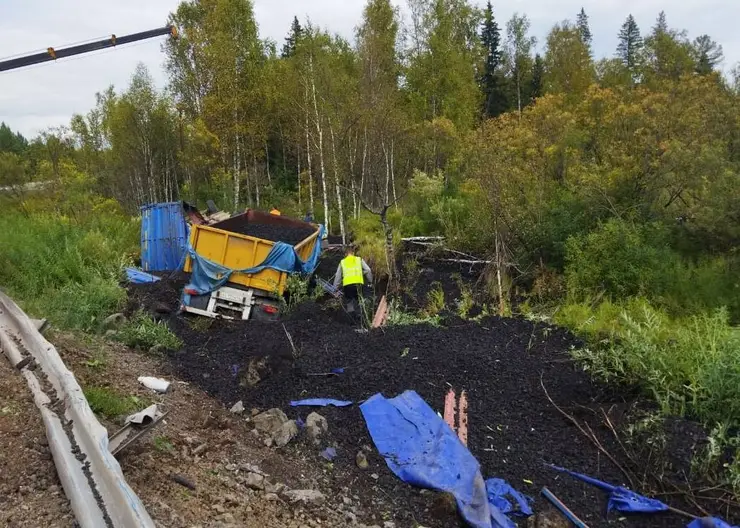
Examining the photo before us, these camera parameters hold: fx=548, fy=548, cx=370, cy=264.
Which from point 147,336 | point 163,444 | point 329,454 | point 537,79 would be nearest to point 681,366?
point 329,454

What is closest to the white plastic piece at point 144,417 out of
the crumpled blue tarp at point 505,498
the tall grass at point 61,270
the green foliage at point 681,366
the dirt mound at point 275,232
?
the crumpled blue tarp at point 505,498

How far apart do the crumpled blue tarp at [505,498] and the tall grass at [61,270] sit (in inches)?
215

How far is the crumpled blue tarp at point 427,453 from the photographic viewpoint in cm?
407

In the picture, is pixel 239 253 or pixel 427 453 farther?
pixel 239 253

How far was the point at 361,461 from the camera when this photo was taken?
15.1ft

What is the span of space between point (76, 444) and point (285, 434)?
1913 millimetres

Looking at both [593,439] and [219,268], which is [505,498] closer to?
[593,439]

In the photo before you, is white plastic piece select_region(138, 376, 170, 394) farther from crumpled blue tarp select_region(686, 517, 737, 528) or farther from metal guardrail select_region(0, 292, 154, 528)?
crumpled blue tarp select_region(686, 517, 737, 528)

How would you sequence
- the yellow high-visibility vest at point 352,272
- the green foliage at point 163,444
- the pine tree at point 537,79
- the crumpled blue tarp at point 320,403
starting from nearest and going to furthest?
the green foliage at point 163,444
the crumpled blue tarp at point 320,403
the yellow high-visibility vest at point 352,272
the pine tree at point 537,79

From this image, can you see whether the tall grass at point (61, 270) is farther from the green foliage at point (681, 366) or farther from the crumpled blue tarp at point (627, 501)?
the green foliage at point (681, 366)

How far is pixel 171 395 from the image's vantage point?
553 centimetres

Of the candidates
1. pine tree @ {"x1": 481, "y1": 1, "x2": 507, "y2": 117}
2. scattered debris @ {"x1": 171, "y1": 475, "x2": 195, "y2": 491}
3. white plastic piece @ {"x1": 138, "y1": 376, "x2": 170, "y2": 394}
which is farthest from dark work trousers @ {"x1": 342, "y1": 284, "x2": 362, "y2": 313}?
pine tree @ {"x1": 481, "y1": 1, "x2": 507, "y2": 117}

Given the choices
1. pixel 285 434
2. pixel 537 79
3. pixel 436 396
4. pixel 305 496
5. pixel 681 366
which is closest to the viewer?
pixel 305 496

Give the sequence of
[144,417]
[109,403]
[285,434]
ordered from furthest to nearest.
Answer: [285,434] < [109,403] < [144,417]
